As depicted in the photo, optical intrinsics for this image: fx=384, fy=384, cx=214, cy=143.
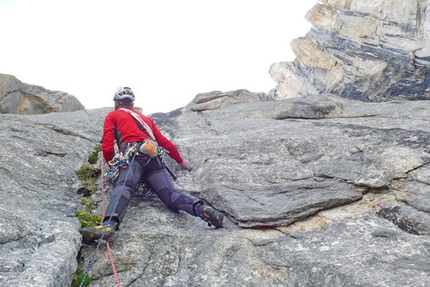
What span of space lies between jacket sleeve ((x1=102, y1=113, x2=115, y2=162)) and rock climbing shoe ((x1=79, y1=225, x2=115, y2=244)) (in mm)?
2764

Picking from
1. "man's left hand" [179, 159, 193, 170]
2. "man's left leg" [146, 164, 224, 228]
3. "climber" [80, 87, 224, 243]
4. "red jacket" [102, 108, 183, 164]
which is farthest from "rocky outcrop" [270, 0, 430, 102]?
"man's left leg" [146, 164, 224, 228]

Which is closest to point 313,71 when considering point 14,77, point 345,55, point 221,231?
point 345,55

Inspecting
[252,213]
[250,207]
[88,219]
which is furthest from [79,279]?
[250,207]

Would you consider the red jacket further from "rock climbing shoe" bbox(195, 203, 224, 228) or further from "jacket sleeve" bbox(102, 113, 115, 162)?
"rock climbing shoe" bbox(195, 203, 224, 228)

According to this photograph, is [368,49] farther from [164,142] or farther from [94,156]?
[94,156]

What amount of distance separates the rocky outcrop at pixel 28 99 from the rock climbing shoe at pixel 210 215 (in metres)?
16.5

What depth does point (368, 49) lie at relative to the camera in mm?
29312

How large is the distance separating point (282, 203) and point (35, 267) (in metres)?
5.33

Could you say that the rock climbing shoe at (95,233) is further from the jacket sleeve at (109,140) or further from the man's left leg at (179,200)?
the jacket sleeve at (109,140)

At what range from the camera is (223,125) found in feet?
54.9

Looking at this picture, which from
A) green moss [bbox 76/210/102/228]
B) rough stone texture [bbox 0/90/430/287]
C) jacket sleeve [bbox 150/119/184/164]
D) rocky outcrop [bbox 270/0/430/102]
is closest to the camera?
rough stone texture [bbox 0/90/430/287]

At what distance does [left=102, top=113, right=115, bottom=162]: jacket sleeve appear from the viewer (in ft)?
32.4

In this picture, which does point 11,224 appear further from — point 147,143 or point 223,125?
point 223,125

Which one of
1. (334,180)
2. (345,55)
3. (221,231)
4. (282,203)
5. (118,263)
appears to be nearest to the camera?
(118,263)
